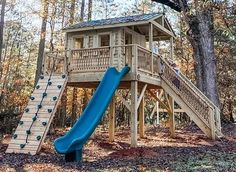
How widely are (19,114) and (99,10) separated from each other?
13157 millimetres

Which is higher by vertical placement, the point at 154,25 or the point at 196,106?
the point at 154,25

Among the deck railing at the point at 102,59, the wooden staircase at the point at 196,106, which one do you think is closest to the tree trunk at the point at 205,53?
the wooden staircase at the point at 196,106

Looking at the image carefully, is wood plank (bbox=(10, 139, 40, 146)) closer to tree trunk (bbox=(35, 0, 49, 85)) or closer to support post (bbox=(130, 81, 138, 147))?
support post (bbox=(130, 81, 138, 147))

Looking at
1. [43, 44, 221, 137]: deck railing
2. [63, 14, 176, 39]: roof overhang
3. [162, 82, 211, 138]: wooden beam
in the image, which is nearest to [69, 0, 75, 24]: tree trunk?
[63, 14, 176, 39]: roof overhang

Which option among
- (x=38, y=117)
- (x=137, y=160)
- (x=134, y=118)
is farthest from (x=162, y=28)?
(x=137, y=160)

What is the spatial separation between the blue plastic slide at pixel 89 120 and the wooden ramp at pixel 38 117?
1.45 metres

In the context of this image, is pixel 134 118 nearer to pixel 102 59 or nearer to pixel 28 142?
pixel 102 59

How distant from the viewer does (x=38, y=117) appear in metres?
11.4

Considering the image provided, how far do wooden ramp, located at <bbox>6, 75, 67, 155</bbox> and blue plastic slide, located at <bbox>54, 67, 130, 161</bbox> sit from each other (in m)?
1.45

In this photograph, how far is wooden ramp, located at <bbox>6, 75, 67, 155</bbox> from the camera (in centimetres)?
1055

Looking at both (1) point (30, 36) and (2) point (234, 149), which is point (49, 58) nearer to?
(2) point (234, 149)

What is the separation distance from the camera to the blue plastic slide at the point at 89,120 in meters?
9.03

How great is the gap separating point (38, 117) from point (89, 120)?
2.24 meters

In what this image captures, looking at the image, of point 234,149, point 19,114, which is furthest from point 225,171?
point 19,114
